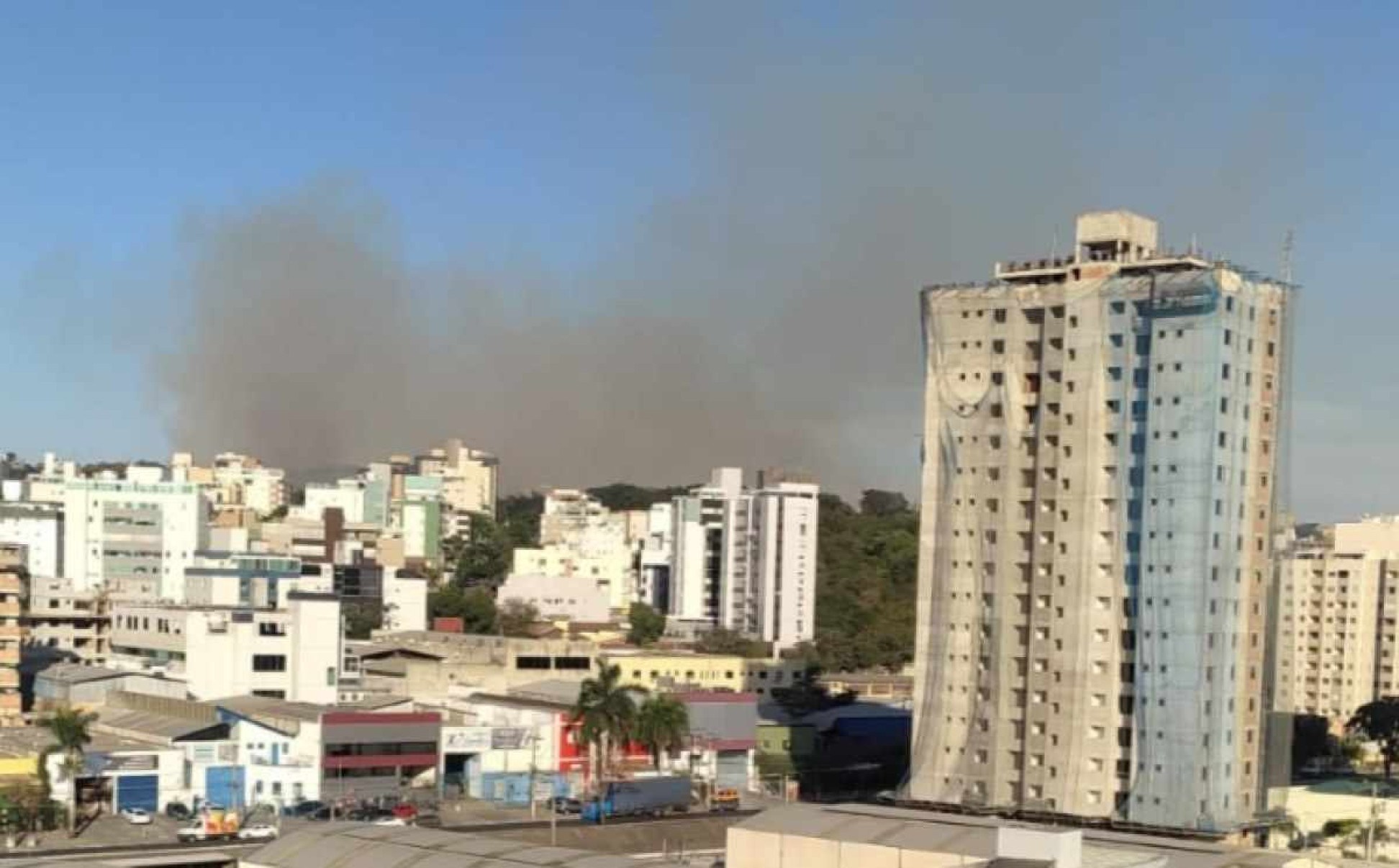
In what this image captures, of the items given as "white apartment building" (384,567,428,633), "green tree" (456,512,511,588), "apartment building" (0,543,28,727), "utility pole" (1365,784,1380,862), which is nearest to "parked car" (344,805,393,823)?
"apartment building" (0,543,28,727)

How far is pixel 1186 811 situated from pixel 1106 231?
1454cm

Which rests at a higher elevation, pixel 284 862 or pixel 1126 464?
pixel 1126 464

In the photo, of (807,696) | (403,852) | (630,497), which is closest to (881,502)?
(630,497)

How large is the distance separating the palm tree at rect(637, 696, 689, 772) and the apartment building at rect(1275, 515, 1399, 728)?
4263cm

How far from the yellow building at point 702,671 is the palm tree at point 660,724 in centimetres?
1382

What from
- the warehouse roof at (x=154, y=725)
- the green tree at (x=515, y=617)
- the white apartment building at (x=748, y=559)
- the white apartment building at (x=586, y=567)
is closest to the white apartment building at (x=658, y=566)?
the white apartment building at (x=586, y=567)

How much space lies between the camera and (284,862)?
91.8ft

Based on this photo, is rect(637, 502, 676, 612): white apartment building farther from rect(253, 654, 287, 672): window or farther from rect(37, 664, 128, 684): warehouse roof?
rect(253, 654, 287, 672): window

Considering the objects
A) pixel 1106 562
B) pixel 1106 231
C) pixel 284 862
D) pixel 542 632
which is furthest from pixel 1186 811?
pixel 542 632

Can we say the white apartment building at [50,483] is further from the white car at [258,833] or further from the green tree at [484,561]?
the white car at [258,833]

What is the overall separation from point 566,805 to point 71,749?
492 inches

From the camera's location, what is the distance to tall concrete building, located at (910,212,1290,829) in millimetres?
45344

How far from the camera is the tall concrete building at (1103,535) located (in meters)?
45.3

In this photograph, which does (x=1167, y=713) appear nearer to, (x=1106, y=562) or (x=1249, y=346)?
(x=1106, y=562)
